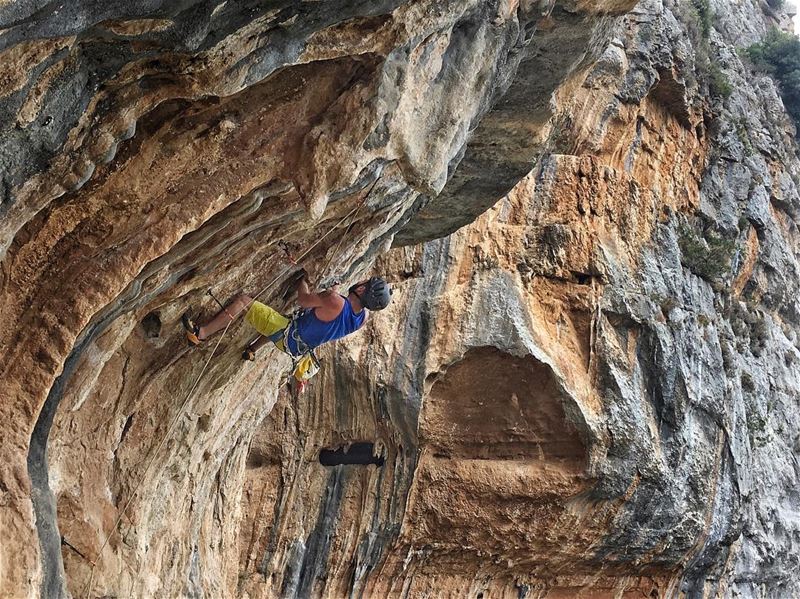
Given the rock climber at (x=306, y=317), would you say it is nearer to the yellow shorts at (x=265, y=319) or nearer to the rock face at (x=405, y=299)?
the yellow shorts at (x=265, y=319)

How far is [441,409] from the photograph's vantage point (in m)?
10.8

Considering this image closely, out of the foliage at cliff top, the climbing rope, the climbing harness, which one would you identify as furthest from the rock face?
the foliage at cliff top

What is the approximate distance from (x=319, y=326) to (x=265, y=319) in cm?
47

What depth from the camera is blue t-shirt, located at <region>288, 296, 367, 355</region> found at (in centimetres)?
646

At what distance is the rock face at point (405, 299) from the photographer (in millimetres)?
4289

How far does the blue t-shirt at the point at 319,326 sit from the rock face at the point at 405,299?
1.45 feet

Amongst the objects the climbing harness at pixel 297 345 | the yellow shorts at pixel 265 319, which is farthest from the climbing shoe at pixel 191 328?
the climbing harness at pixel 297 345

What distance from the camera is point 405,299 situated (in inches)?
428

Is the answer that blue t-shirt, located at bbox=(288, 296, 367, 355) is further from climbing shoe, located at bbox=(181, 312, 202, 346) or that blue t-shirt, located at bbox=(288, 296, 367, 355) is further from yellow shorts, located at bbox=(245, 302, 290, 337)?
climbing shoe, located at bbox=(181, 312, 202, 346)

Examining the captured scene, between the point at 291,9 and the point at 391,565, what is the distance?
29.1ft

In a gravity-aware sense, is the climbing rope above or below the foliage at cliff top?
below

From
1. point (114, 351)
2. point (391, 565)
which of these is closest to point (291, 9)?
point (114, 351)

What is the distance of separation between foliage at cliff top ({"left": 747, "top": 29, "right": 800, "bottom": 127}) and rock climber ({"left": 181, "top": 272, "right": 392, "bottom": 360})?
71.3 ft

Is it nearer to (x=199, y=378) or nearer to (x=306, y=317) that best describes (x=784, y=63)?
(x=306, y=317)
